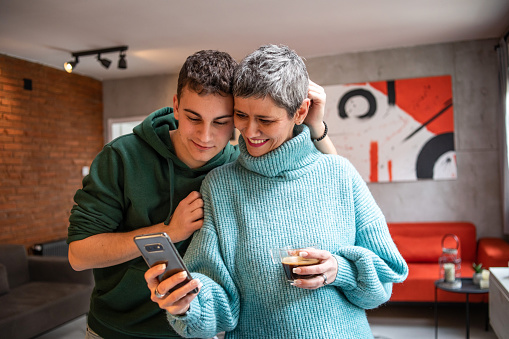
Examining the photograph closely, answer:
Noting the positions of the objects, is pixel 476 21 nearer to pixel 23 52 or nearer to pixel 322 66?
pixel 322 66

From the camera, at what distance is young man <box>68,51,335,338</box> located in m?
1.26

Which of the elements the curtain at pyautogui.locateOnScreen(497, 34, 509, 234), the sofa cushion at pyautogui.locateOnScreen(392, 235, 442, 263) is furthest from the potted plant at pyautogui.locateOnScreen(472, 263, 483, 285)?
the curtain at pyautogui.locateOnScreen(497, 34, 509, 234)

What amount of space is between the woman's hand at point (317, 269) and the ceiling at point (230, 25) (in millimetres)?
3386

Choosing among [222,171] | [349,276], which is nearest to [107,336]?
[222,171]

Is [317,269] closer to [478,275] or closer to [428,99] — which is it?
[478,275]

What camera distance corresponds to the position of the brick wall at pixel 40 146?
532cm

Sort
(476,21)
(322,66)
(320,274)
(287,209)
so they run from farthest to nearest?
(322,66) < (476,21) < (287,209) < (320,274)

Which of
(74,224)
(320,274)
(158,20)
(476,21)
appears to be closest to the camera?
(320,274)

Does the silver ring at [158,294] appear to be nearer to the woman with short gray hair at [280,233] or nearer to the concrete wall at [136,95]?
the woman with short gray hair at [280,233]

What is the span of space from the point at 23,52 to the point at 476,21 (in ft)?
17.3

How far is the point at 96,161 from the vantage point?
1.42 metres

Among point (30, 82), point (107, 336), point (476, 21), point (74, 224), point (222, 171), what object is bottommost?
point (107, 336)

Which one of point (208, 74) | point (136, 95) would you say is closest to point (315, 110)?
point (208, 74)

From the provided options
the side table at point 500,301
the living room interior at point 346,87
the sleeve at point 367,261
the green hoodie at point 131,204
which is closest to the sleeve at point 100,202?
the green hoodie at point 131,204
